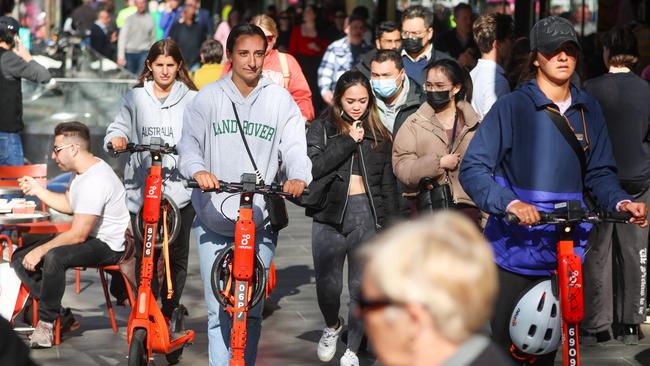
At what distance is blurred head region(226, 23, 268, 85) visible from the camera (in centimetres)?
666

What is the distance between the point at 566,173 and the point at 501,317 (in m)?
Answer: 0.64

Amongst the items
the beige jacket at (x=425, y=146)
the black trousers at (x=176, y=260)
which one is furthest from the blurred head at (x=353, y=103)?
the black trousers at (x=176, y=260)

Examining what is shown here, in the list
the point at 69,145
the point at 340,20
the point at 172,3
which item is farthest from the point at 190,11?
the point at 69,145

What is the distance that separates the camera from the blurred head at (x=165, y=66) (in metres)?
8.26

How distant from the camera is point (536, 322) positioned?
555 cm

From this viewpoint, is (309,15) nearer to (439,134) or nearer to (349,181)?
(349,181)

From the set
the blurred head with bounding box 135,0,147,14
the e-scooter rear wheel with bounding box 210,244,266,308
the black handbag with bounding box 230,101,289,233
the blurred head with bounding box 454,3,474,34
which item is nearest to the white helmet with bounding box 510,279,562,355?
the e-scooter rear wheel with bounding box 210,244,266,308

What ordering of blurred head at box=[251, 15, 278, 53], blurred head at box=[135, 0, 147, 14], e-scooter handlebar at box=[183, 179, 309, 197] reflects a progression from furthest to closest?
blurred head at box=[135, 0, 147, 14]
blurred head at box=[251, 15, 278, 53]
e-scooter handlebar at box=[183, 179, 309, 197]

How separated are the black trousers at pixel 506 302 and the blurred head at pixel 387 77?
3242 mm

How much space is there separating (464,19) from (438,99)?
6.78 m

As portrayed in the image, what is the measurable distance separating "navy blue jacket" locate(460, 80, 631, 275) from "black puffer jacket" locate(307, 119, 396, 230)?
2247 mm

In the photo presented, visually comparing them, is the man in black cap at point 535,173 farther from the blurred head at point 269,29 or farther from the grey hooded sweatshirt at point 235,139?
the blurred head at point 269,29

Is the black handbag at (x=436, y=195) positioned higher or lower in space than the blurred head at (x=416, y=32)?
lower

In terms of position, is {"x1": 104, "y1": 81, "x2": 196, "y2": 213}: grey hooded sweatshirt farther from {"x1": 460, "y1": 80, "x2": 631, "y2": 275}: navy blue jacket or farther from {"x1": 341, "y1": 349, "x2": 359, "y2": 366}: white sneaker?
{"x1": 460, "y1": 80, "x2": 631, "y2": 275}: navy blue jacket
